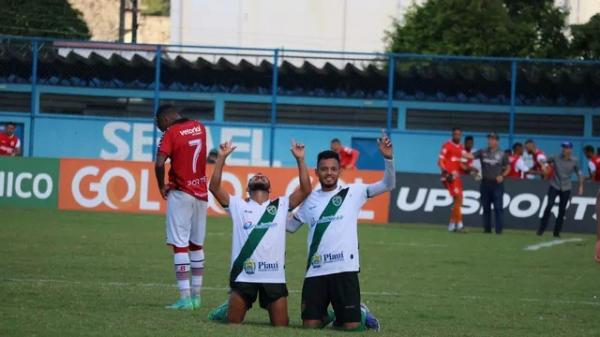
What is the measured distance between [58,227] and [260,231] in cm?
1344

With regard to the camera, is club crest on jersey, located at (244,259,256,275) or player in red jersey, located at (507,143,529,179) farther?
player in red jersey, located at (507,143,529,179)

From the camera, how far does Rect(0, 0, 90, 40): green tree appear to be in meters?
51.8

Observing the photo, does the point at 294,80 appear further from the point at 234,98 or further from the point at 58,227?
the point at 58,227

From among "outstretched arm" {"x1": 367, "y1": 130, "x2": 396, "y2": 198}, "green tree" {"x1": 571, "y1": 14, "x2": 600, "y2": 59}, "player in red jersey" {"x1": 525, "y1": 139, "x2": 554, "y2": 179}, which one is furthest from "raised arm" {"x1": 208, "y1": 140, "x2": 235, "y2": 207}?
"green tree" {"x1": 571, "y1": 14, "x2": 600, "y2": 59}

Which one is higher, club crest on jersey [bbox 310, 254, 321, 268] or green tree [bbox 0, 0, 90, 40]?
green tree [bbox 0, 0, 90, 40]

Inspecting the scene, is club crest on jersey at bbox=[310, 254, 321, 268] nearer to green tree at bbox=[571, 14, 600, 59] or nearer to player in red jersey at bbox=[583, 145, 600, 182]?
player in red jersey at bbox=[583, 145, 600, 182]

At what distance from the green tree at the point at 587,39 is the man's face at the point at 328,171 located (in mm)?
32760

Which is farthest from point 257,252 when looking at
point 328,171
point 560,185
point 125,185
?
point 125,185

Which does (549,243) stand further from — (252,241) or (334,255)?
(252,241)

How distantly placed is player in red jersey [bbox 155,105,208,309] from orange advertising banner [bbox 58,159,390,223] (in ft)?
54.6

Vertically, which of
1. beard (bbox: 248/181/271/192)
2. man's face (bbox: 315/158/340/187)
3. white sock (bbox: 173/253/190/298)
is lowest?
white sock (bbox: 173/253/190/298)

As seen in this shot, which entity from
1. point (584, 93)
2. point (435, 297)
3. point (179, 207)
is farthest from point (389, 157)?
point (584, 93)

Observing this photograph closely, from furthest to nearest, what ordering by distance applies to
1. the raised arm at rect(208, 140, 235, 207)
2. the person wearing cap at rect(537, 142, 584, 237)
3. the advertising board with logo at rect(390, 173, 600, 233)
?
the advertising board with logo at rect(390, 173, 600, 233)
the person wearing cap at rect(537, 142, 584, 237)
the raised arm at rect(208, 140, 235, 207)

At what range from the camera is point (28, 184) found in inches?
1204
